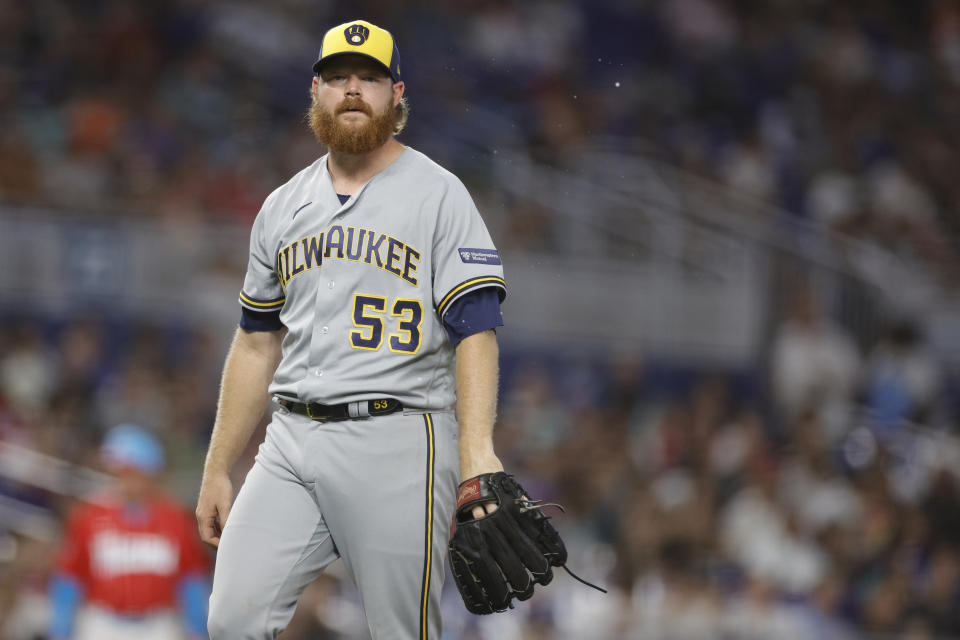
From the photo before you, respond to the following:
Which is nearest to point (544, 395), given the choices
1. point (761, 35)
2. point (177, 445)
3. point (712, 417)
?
point (712, 417)

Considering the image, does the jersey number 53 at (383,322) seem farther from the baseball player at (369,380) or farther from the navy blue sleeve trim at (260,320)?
the navy blue sleeve trim at (260,320)

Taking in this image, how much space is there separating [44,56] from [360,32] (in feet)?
30.1

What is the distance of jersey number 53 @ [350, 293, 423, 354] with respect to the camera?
3.45 meters

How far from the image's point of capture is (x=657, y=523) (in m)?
9.11

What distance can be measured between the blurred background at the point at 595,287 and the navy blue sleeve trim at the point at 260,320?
153 inches

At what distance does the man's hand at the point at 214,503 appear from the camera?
368 cm

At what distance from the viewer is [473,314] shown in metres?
3.43

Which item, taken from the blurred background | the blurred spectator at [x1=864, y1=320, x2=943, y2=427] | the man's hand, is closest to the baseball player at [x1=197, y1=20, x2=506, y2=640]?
the man's hand

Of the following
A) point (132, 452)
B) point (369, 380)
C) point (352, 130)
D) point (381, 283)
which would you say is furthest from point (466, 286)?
point (132, 452)

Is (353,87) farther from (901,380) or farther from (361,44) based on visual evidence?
(901,380)

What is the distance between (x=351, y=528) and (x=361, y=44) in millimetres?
1200

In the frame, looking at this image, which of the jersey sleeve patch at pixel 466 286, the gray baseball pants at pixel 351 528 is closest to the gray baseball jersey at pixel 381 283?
the jersey sleeve patch at pixel 466 286

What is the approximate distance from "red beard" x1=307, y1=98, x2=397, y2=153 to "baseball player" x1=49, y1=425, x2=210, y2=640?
12.4ft

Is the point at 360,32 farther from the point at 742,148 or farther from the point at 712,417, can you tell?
the point at 742,148
